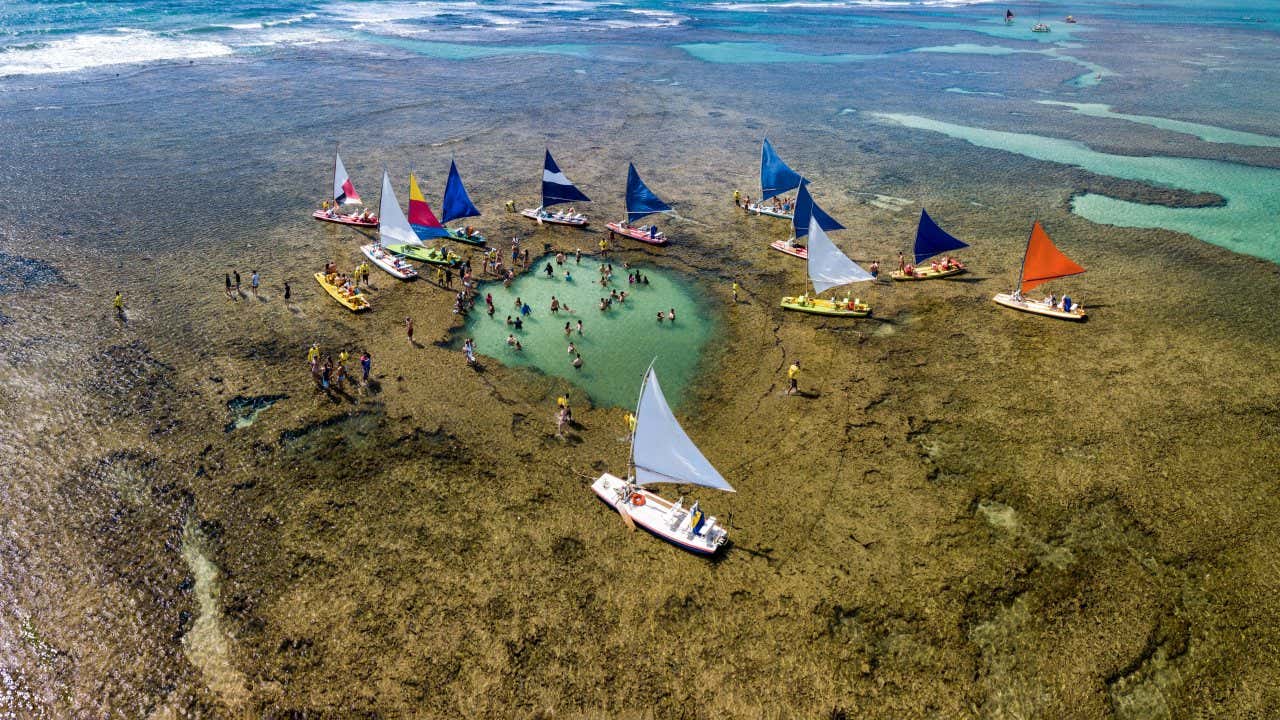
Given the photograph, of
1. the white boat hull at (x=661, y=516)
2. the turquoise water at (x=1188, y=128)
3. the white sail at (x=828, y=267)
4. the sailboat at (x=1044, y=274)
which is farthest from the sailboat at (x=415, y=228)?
the turquoise water at (x=1188, y=128)

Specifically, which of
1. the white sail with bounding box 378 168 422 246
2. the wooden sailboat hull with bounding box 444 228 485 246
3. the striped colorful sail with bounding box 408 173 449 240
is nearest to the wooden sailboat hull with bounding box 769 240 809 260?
the wooden sailboat hull with bounding box 444 228 485 246

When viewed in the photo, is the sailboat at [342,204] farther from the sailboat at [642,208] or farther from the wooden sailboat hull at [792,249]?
the wooden sailboat hull at [792,249]

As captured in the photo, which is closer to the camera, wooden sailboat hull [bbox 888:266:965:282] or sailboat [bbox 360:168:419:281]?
sailboat [bbox 360:168:419:281]

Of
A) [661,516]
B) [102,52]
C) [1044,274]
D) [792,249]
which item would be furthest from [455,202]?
[102,52]

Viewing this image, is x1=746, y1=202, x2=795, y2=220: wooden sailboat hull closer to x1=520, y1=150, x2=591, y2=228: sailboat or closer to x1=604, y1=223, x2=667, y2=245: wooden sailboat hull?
x1=604, y1=223, x2=667, y2=245: wooden sailboat hull

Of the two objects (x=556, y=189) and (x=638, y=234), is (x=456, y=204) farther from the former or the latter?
(x=638, y=234)

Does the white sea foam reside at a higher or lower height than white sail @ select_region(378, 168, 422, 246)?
higher
